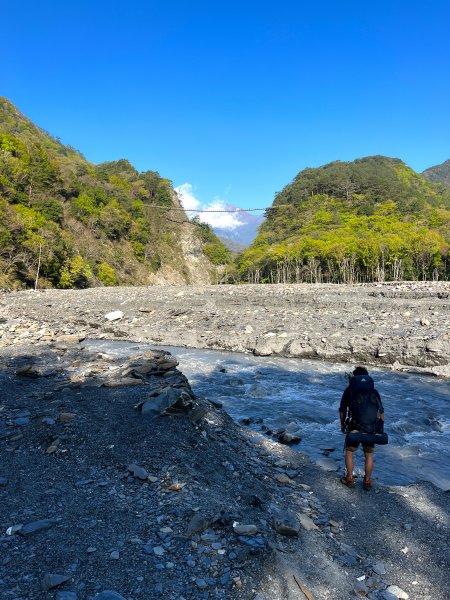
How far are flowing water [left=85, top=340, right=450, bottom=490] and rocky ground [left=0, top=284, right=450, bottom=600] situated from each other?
2.65ft

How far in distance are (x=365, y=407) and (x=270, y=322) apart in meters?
12.0

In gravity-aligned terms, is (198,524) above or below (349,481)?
above

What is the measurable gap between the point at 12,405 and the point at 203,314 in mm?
13250

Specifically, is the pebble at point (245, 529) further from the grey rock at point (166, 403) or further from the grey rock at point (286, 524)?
the grey rock at point (166, 403)

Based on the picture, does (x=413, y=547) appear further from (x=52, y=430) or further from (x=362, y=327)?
(x=362, y=327)

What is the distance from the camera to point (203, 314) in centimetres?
2008

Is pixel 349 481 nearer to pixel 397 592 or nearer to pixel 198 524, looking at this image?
pixel 397 592

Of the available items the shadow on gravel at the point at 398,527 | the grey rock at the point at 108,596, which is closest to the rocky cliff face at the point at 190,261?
the shadow on gravel at the point at 398,527

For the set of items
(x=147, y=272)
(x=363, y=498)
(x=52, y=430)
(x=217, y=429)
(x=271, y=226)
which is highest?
(x=271, y=226)

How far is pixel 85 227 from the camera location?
2452 inches

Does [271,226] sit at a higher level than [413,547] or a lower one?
higher

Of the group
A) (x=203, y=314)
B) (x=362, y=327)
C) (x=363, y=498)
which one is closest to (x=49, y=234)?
(x=203, y=314)

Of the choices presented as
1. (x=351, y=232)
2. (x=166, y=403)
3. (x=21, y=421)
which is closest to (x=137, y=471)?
(x=166, y=403)

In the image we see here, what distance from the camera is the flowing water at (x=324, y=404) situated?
7027 mm
